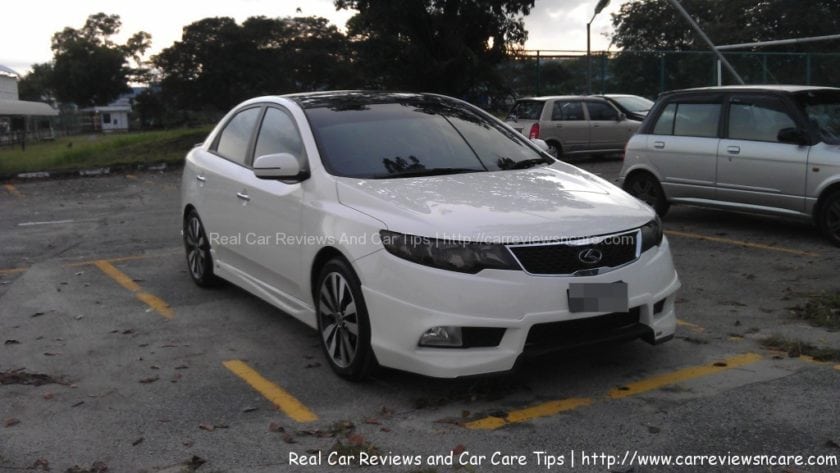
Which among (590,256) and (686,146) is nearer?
(590,256)

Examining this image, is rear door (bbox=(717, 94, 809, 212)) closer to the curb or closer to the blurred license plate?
the blurred license plate

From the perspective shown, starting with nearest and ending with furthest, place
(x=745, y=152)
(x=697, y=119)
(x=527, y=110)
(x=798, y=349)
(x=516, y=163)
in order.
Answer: (x=798, y=349), (x=516, y=163), (x=745, y=152), (x=697, y=119), (x=527, y=110)

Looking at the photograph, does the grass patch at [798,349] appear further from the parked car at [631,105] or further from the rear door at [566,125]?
the parked car at [631,105]

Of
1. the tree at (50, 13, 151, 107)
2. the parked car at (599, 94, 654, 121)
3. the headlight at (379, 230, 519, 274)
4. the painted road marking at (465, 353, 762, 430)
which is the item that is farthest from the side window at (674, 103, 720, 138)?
the tree at (50, 13, 151, 107)

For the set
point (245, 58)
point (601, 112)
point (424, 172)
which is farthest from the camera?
point (245, 58)

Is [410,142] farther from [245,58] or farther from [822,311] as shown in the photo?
[245,58]

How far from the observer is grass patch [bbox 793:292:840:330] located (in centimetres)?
578

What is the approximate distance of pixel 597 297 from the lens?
4.38 meters

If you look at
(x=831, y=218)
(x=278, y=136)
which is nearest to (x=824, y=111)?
(x=831, y=218)

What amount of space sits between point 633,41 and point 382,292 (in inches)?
2081

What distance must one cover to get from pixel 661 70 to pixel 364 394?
74.6 feet

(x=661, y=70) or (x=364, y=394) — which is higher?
(x=661, y=70)

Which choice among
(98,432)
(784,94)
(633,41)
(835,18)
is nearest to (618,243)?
(98,432)

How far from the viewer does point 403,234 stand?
4469 mm
